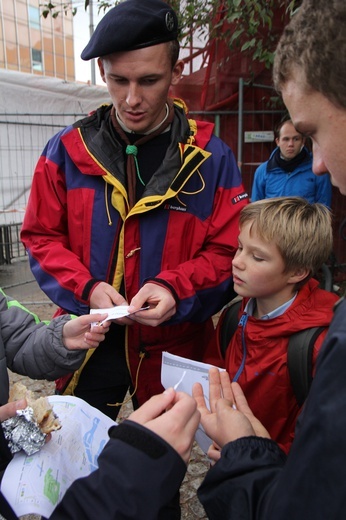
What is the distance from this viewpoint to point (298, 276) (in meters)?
1.96

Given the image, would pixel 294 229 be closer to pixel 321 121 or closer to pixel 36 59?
pixel 321 121

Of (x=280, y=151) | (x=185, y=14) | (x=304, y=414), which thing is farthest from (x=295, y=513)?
(x=185, y=14)

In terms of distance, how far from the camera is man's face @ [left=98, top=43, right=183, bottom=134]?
1857mm

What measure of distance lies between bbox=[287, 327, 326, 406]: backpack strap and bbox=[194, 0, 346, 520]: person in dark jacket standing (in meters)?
0.59

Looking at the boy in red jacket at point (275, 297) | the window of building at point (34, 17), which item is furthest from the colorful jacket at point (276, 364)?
the window of building at point (34, 17)

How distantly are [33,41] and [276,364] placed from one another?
46770 millimetres

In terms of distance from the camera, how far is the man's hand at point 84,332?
172 cm

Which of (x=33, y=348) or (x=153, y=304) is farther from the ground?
(x=153, y=304)

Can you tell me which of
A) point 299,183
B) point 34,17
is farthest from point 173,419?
point 34,17

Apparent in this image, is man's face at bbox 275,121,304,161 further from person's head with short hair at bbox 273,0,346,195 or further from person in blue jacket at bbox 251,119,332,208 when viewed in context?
person's head with short hair at bbox 273,0,346,195

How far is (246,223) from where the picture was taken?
6.53 ft

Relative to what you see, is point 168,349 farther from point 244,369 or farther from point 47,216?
point 47,216

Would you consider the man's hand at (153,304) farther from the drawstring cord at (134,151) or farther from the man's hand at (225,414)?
the drawstring cord at (134,151)

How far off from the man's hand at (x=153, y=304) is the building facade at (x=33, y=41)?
135 ft
